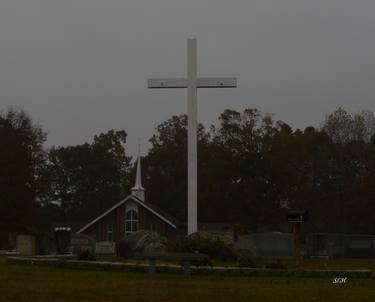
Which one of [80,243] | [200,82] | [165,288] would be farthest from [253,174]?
[165,288]

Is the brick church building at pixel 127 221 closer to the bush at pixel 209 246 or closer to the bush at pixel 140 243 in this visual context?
the bush at pixel 140 243

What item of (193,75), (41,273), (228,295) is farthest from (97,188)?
(228,295)

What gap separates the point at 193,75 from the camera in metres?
32.5

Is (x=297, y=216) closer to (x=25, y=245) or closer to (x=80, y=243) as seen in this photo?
(x=25, y=245)

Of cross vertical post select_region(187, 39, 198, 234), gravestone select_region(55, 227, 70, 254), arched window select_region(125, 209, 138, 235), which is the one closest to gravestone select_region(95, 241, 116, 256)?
cross vertical post select_region(187, 39, 198, 234)

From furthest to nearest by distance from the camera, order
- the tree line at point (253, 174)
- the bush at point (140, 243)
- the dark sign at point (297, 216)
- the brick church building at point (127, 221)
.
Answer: the brick church building at point (127, 221)
the tree line at point (253, 174)
the bush at point (140, 243)
the dark sign at point (297, 216)

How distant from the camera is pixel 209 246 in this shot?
2695cm

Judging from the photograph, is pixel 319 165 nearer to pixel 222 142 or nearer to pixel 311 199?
pixel 311 199

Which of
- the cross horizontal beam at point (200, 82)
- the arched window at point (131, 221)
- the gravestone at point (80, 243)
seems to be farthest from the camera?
the arched window at point (131, 221)

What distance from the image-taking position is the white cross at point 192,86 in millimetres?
32094

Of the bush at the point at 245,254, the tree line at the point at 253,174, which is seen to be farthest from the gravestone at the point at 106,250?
the tree line at the point at 253,174

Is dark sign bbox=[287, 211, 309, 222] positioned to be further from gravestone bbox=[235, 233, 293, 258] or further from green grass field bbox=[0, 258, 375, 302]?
gravestone bbox=[235, 233, 293, 258]

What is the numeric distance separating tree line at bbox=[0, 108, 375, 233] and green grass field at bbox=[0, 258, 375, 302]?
3757 cm

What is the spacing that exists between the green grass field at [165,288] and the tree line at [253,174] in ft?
123
